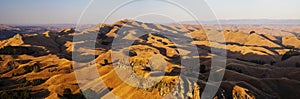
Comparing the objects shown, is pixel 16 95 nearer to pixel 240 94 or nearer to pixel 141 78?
pixel 141 78

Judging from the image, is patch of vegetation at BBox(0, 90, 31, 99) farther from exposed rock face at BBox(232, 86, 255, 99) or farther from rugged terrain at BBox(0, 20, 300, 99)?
exposed rock face at BBox(232, 86, 255, 99)

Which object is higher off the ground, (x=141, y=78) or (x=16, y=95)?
(x=141, y=78)

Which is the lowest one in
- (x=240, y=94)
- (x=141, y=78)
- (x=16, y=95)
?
(x=16, y=95)

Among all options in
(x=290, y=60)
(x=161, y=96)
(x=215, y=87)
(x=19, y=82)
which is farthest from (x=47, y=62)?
(x=290, y=60)

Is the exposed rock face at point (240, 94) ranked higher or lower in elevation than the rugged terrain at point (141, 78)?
higher

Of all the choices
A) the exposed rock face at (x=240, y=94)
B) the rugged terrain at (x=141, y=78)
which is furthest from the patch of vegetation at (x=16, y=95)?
the exposed rock face at (x=240, y=94)

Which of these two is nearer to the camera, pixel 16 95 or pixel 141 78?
pixel 141 78

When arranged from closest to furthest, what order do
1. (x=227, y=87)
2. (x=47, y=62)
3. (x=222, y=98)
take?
1. (x=222, y=98)
2. (x=227, y=87)
3. (x=47, y=62)

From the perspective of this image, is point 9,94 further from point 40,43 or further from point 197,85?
point 40,43

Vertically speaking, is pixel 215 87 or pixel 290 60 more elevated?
pixel 215 87

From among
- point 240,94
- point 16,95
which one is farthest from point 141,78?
point 16,95

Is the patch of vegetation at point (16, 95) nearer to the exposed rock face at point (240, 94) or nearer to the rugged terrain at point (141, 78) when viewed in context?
the rugged terrain at point (141, 78)
